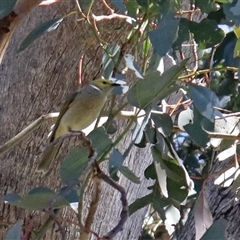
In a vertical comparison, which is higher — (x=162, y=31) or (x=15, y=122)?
(x=162, y=31)

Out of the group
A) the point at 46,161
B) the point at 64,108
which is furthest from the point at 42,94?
the point at 46,161

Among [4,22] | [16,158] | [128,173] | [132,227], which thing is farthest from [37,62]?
[128,173]

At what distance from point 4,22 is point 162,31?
0.38 metres

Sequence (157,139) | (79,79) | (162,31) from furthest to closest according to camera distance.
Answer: (79,79)
(157,139)
(162,31)

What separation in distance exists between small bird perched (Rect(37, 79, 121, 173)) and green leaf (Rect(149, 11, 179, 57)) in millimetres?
427

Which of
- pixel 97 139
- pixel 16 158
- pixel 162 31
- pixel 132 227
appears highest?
pixel 162 31

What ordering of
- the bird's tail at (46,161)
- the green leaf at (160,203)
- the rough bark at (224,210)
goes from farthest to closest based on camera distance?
the rough bark at (224,210) → the bird's tail at (46,161) → the green leaf at (160,203)

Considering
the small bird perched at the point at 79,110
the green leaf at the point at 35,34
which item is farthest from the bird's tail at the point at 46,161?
the green leaf at the point at 35,34

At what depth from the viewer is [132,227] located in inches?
63.5

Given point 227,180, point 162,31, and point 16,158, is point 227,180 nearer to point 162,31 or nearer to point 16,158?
point 16,158

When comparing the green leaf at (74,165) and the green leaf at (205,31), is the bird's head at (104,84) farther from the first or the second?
the green leaf at (74,165)

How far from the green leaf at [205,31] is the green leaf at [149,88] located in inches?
7.3

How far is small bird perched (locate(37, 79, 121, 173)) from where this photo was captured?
143 cm

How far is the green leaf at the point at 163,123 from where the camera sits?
117 centimetres
